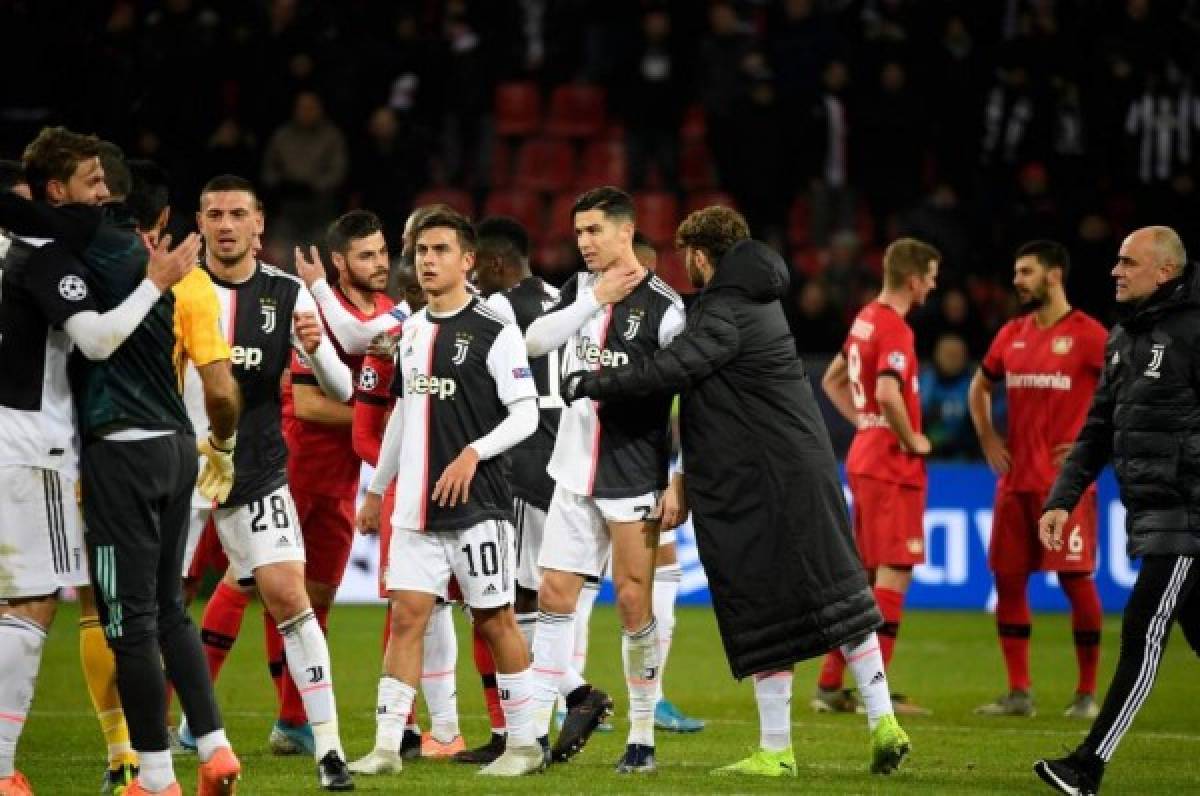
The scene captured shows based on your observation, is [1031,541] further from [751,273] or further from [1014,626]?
[751,273]

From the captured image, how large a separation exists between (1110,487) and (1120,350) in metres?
7.88

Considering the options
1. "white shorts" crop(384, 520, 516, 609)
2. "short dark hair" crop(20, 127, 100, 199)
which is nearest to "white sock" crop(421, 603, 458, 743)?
"white shorts" crop(384, 520, 516, 609)

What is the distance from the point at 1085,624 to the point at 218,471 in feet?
19.1

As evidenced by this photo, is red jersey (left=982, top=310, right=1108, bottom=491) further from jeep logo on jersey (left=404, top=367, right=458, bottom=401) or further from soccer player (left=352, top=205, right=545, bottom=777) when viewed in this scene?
jeep logo on jersey (left=404, top=367, right=458, bottom=401)

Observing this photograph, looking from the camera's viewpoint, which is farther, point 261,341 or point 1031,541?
point 1031,541

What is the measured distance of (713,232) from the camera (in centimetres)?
844

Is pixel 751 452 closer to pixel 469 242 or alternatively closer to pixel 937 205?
pixel 469 242

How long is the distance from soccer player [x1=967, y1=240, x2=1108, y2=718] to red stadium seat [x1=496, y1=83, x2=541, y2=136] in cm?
1015

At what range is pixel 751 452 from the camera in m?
8.27

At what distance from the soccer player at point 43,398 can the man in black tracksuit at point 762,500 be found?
2149 mm

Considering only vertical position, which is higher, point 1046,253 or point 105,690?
point 1046,253

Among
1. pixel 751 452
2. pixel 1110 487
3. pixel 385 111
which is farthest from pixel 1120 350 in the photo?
pixel 385 111

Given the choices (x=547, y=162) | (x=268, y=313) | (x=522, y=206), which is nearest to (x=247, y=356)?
(x=268, y=313)

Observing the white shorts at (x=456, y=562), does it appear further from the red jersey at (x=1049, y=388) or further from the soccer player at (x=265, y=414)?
the red jersey at (x=1049, y=388)
